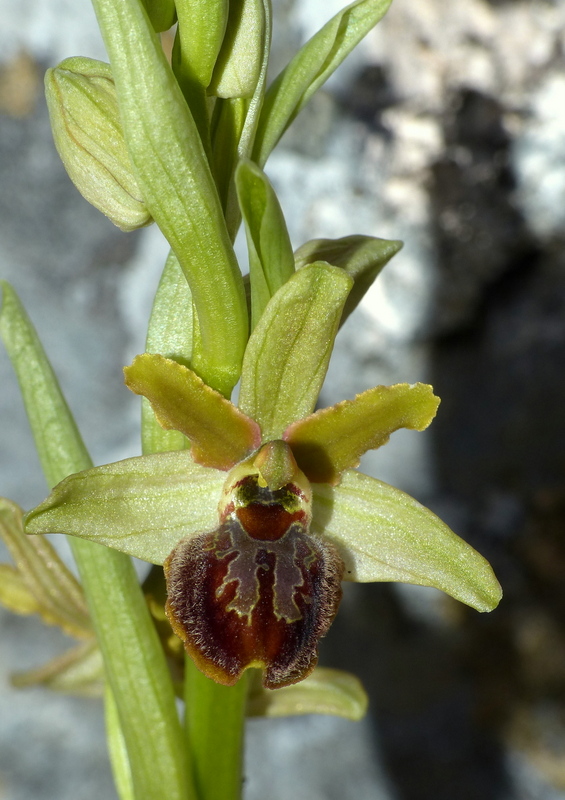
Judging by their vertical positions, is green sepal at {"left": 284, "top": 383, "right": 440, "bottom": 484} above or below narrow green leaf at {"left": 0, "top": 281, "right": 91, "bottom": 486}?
below

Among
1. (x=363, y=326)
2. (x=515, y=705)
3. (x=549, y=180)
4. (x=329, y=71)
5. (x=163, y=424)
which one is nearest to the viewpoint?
(x=163, y=424)

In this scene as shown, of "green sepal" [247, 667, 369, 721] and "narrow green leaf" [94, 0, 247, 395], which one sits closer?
"narrow green leaf" [94, 0, 247, 395]

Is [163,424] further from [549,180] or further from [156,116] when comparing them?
[549,180]

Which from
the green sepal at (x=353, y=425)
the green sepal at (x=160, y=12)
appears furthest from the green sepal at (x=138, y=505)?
the green sepal at (x=160, y=12)

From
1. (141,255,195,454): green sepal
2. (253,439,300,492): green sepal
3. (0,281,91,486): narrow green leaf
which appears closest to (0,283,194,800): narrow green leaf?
(0,281,91,486): narrow green leaf

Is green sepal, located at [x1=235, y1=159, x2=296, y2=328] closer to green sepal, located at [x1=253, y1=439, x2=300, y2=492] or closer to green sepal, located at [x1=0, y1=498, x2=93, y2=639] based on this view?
green sepal, located at [x1=253, y1=439, x2=300, y2=492]

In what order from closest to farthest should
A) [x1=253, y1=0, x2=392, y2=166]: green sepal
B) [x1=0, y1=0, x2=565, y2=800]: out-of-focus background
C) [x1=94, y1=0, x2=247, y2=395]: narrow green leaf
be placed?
[x1=94, y1=0, x2=247, y2=395]: narrow green leaf < [x1=253, y1=0, x2=392, y2=166]: green sepal < [x1=0, y1=0, x2=565, y2=800]: out-of-focus background

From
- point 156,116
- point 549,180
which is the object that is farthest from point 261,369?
point 549,180

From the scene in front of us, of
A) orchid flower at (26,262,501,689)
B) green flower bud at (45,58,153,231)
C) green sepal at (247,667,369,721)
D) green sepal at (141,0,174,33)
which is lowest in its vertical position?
green sepal at (247,667,369,721)
